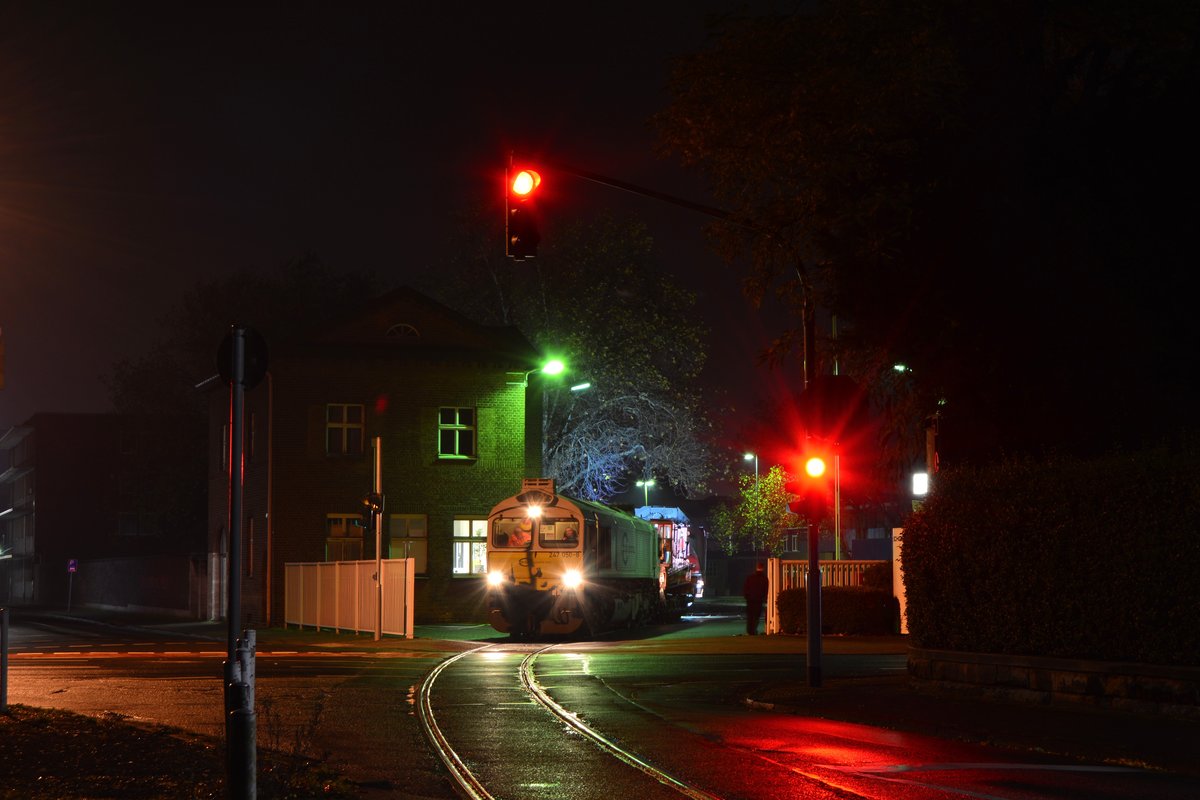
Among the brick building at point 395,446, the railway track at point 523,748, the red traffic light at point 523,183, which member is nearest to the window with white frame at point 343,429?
the brick building at point 395,446

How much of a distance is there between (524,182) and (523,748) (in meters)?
6.93

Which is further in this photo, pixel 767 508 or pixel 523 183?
pixel 767 508

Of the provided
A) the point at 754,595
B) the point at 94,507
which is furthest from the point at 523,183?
the point at 94,507

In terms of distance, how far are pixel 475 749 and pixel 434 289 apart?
136 feet

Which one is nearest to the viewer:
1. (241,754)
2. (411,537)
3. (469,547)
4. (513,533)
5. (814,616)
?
(241,754)

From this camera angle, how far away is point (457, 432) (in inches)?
1703

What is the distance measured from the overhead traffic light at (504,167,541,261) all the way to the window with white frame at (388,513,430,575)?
85.8 feet

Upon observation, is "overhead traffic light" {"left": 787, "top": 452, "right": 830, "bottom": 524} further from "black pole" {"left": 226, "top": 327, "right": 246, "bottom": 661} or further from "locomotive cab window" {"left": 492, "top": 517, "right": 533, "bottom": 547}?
"locomotive cab window" {"left": 492, "top": 517, "right": 533, "bottom": 547}

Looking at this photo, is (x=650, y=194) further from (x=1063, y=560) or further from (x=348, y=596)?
(x=348, y=596)

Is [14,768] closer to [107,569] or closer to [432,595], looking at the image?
[432,595]

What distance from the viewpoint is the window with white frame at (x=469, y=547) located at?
42500 millimetres

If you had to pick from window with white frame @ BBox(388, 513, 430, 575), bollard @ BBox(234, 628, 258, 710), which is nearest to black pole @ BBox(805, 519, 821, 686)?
bollard @ BBox(234, 628, 258, 710)

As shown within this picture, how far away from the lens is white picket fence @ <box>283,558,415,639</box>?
32.7 metres

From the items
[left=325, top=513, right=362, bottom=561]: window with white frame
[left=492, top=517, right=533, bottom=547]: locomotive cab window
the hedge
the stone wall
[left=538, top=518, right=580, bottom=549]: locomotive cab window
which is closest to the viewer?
the stone wall
